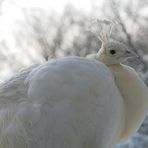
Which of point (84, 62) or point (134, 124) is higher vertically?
point (84, 62)

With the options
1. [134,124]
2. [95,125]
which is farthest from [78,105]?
[134,124]

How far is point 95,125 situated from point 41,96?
112 mm

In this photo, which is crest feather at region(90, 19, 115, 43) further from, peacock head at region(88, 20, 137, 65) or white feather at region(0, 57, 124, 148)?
white feather at region(0, 57, 124, 148)

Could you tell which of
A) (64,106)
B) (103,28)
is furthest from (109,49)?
(64,106)

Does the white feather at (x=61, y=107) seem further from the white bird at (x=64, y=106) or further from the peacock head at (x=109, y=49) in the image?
the peacock head at (x=109, y=49)

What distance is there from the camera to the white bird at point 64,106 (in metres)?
0.81

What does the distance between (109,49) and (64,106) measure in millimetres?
293

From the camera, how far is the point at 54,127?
809 mm

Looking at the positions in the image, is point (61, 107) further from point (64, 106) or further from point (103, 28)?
point (103, 28)

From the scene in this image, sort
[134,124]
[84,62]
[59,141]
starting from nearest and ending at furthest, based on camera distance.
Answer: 1. [59,141]
2. [84,62]
3. [134,124]

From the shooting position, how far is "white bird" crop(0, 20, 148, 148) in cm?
81

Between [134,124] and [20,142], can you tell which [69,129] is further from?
[134,124]

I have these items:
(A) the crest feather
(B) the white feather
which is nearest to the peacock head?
(A) the crest feather

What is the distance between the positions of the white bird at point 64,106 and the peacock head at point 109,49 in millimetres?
85
